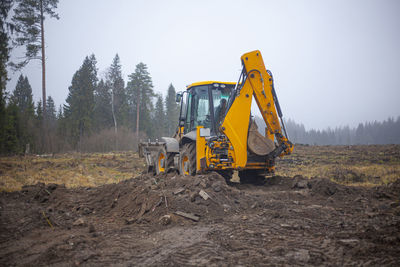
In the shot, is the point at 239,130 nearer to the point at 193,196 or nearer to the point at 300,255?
the point at 193,196

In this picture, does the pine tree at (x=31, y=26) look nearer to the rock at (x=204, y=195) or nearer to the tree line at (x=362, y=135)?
the rock at (x=204, y=195)

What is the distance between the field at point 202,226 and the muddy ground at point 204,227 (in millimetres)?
13

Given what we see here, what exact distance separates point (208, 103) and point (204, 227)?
4.70m

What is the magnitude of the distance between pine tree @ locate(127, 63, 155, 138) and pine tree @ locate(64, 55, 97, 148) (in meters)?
5.87

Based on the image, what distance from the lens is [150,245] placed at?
3.62 metres

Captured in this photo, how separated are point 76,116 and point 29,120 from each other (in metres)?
10.1

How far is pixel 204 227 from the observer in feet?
14.1

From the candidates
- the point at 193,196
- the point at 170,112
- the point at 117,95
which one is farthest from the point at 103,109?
the point at 193,196

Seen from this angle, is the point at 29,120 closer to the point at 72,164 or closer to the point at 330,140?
the point at 72,164

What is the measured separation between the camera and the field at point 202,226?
316cm

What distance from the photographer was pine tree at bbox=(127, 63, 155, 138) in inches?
1650

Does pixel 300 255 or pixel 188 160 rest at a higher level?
pixel 188 160

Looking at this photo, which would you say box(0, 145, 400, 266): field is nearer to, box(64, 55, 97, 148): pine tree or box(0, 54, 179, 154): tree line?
box(0, 54, 179, 154): tree line

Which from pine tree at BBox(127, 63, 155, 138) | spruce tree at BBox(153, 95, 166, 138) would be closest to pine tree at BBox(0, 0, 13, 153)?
pine tree at BBox(127, 63, 155, 138)
